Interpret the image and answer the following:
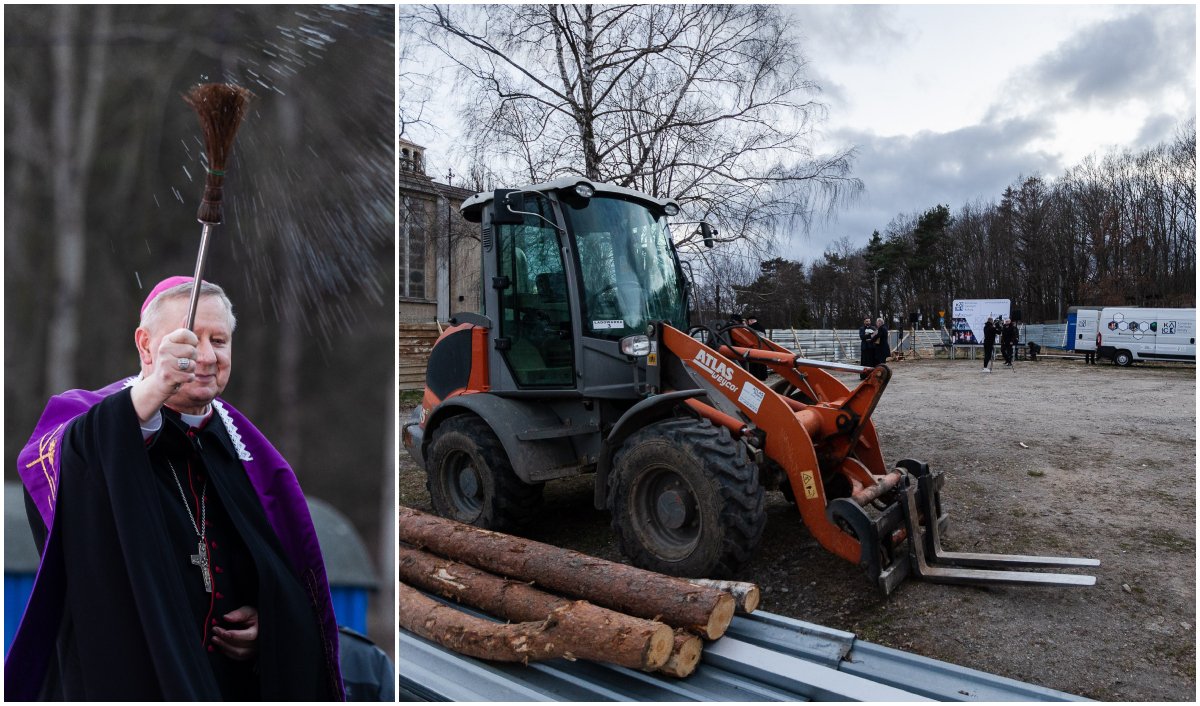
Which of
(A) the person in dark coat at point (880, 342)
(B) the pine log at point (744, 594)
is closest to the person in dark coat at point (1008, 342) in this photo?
(A) the person in dark coat at point (880, 342)

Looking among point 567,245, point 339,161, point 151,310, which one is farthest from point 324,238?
point 567,245

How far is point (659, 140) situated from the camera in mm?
12500

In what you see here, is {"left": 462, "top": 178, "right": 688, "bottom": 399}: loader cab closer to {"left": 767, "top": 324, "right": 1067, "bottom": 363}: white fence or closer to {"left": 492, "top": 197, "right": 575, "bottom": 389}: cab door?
{"left": 492, "top": 197, "right": 575, "bottom": 389}: cab door

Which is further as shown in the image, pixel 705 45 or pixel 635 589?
pixel 705 45

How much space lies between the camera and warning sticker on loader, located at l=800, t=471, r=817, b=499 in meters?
3.85

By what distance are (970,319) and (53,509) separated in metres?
30.5

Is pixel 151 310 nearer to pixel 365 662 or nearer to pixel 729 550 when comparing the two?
pixel 365 662

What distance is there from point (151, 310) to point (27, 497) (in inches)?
14.3

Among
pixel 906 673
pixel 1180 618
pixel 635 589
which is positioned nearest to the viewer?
pixel 906 673

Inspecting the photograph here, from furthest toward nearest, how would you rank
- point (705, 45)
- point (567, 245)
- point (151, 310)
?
point (705, 45)
point (567, 245)
point (151, 310)

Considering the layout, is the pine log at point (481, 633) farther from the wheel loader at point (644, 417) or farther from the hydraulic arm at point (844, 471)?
the hydraulic arm at point (844, 471)

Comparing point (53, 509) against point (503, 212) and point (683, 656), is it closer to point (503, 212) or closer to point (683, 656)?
point (683, 656)

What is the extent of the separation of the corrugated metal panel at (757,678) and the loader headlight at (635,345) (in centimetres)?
183

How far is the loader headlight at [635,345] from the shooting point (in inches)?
176
